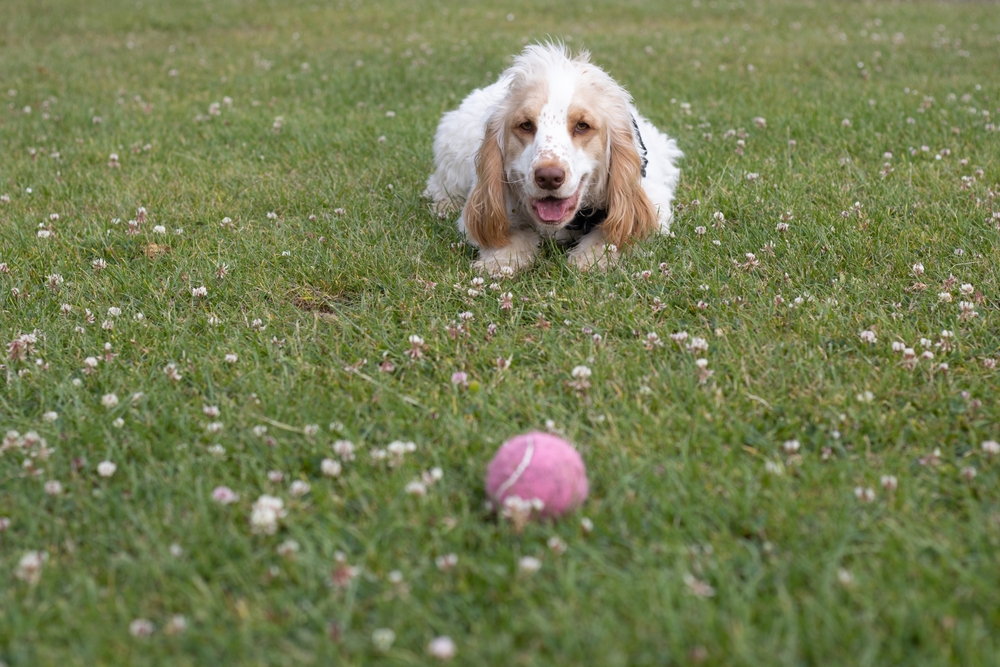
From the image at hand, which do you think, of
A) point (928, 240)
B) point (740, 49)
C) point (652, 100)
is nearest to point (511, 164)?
point (928, 240)

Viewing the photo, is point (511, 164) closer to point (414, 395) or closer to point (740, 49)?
point (414, 395)

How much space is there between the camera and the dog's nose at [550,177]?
466 cm

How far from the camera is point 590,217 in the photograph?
17.9ft

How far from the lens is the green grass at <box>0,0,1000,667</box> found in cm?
245

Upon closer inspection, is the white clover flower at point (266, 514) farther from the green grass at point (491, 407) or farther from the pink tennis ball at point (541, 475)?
the pink tennis ball at point (541, 475)

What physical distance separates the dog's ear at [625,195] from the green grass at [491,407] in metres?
0.19

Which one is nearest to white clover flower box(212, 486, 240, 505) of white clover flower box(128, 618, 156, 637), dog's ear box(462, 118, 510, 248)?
white clover flower box(128, 618, 156, 637)

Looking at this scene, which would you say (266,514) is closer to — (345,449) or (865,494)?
(345,449)

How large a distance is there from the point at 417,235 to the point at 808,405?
282cm

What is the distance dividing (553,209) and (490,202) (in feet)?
1.45

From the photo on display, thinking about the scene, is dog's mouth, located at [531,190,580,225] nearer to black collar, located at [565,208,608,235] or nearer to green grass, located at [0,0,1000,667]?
green grass, located at [0,0,1000,667]

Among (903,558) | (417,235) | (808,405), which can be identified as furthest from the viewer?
(417,235)

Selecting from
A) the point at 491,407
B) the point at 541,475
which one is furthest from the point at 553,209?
the point at 541,475

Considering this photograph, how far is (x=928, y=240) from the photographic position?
4871mm
